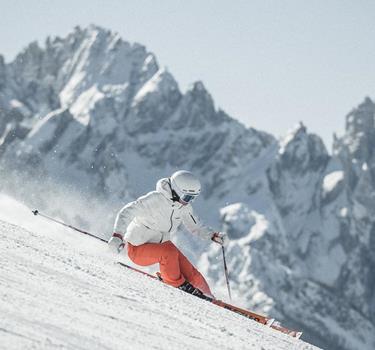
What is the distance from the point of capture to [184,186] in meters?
9.30

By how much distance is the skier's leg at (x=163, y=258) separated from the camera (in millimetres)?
9211

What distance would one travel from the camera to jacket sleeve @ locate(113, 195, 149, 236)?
359 inches

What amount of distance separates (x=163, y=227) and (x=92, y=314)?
19.6 ft

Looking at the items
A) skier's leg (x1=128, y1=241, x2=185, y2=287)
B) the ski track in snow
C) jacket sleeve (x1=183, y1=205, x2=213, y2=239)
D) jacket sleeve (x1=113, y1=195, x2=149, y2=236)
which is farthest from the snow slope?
jacket sleeve (x1=183, y1=205, x2=213, y2=239)

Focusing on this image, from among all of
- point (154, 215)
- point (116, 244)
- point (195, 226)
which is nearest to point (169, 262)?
point (154, 215)

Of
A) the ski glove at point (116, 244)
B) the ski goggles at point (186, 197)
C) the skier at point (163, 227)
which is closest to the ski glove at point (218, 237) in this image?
the skier at point (163, 227)

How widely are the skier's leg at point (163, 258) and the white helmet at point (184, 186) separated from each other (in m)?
0.69

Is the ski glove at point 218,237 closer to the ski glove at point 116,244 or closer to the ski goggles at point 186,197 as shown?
the ski goggles at point 186,197

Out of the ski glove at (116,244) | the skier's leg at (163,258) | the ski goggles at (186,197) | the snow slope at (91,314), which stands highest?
the ski goggles at (186,197)

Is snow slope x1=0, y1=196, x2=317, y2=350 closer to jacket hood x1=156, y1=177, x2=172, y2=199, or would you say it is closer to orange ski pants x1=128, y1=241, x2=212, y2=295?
orange ski pants x1=128, y1=241, x2=212, y2=295

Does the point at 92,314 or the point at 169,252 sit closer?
the point at 92,314

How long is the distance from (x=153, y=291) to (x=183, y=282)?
3.42 metres

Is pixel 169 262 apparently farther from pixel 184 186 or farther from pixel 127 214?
pixel 184 186

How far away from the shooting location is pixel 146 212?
31.0 feet
